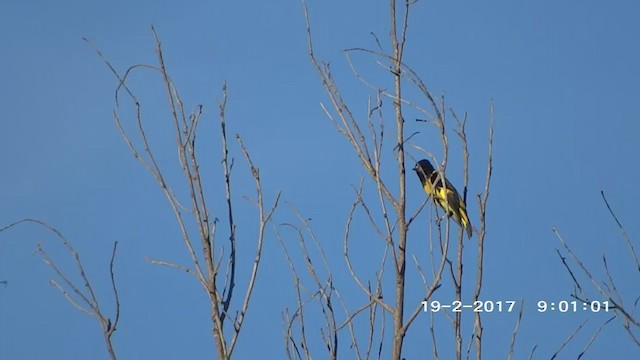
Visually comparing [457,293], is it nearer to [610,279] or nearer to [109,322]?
[610,279]

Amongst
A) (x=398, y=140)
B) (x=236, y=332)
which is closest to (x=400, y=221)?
(x=398, y=140)

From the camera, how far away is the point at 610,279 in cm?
407

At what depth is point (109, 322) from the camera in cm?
312

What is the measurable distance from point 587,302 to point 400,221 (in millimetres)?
994

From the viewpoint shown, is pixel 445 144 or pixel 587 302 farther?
pixel 587 302

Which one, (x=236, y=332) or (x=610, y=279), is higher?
(x=610, y=279)

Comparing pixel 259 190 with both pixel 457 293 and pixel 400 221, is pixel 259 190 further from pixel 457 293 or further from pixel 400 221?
pixel 457 293

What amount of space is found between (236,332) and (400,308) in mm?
596

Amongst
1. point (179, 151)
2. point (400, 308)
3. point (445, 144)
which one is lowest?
point (400, 308)

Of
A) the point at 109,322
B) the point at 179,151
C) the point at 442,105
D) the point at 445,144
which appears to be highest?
the point at 442,105

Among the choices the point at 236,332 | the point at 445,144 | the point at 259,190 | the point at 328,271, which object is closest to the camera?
the point at 236,332

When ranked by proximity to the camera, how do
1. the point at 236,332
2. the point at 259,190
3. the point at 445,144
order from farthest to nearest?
the point at 445,144 < the point at 259,190 < the point at 236,332

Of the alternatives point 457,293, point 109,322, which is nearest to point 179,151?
point 109,322

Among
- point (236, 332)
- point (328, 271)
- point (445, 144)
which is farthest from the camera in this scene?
point (328, 271)
